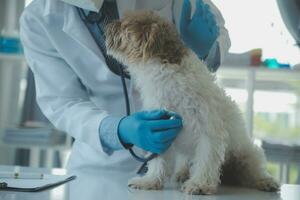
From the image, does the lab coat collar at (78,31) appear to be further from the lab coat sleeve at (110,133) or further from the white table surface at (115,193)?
the white table surface at (115,193)

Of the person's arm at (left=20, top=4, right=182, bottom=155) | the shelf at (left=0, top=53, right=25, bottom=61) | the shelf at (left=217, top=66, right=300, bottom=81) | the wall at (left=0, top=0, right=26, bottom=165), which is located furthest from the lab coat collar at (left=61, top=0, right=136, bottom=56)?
the wall at (left=0, top=0, right=26, bottom=165)

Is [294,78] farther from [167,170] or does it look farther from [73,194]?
[73,194]

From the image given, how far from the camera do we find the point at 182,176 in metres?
1.15

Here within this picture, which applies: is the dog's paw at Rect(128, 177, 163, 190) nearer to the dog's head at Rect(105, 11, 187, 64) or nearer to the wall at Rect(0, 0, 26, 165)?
the dog's head at Rect(105, 11, 187, 64)

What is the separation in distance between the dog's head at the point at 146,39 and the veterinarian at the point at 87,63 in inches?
4.8

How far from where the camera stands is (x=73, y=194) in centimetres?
94

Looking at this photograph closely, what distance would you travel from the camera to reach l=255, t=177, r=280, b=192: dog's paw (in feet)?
3.59

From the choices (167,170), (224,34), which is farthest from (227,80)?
(167,170)

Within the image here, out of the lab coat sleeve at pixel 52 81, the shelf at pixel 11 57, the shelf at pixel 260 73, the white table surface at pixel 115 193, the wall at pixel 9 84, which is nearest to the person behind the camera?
the white table surface at pixel 115 193

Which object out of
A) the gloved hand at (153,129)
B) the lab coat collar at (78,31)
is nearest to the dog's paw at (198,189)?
the gloved hand at (153,129)

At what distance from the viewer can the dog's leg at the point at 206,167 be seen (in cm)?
99

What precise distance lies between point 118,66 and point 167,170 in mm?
A: 320

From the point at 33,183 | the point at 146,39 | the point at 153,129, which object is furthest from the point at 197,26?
the point at 33,183

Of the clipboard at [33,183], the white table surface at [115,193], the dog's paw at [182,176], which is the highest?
the dog's paw at [182,176]
